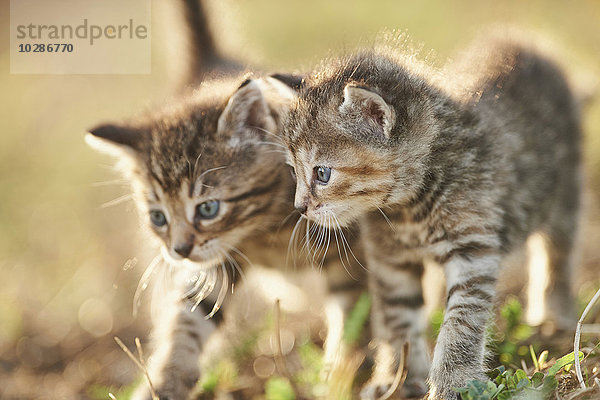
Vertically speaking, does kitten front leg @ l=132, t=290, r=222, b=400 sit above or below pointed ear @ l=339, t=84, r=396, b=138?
below

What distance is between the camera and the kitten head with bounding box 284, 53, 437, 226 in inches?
88.3

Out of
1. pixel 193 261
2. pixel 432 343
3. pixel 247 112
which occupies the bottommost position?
pixel 432 343

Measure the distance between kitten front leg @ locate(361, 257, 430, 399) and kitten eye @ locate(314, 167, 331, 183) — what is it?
50 centimetres

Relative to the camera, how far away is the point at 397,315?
2.69 metres

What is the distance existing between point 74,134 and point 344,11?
3789mm

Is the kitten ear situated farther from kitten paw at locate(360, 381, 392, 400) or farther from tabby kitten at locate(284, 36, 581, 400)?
kitten paw at locate(360, 381, 392, 400)

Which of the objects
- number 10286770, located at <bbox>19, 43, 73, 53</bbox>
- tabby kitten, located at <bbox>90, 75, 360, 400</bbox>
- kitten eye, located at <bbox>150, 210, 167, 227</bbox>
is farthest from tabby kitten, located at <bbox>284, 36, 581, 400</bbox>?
number 10286770, located at <bbox>19, 43, 73, 53</bbox>

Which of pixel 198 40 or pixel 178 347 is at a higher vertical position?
pixel 198 40

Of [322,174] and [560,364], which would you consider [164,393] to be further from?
[560,364]

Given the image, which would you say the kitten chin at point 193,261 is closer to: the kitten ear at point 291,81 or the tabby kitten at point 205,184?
the tabby kitten at point 205,184

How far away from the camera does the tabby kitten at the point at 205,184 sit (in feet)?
8.69

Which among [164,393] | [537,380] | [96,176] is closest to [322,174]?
[537,380]

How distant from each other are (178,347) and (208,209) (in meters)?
0.63

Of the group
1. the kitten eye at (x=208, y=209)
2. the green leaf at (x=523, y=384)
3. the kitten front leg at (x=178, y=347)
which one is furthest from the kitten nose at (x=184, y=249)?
the green leaf at (x=523, y=384)
